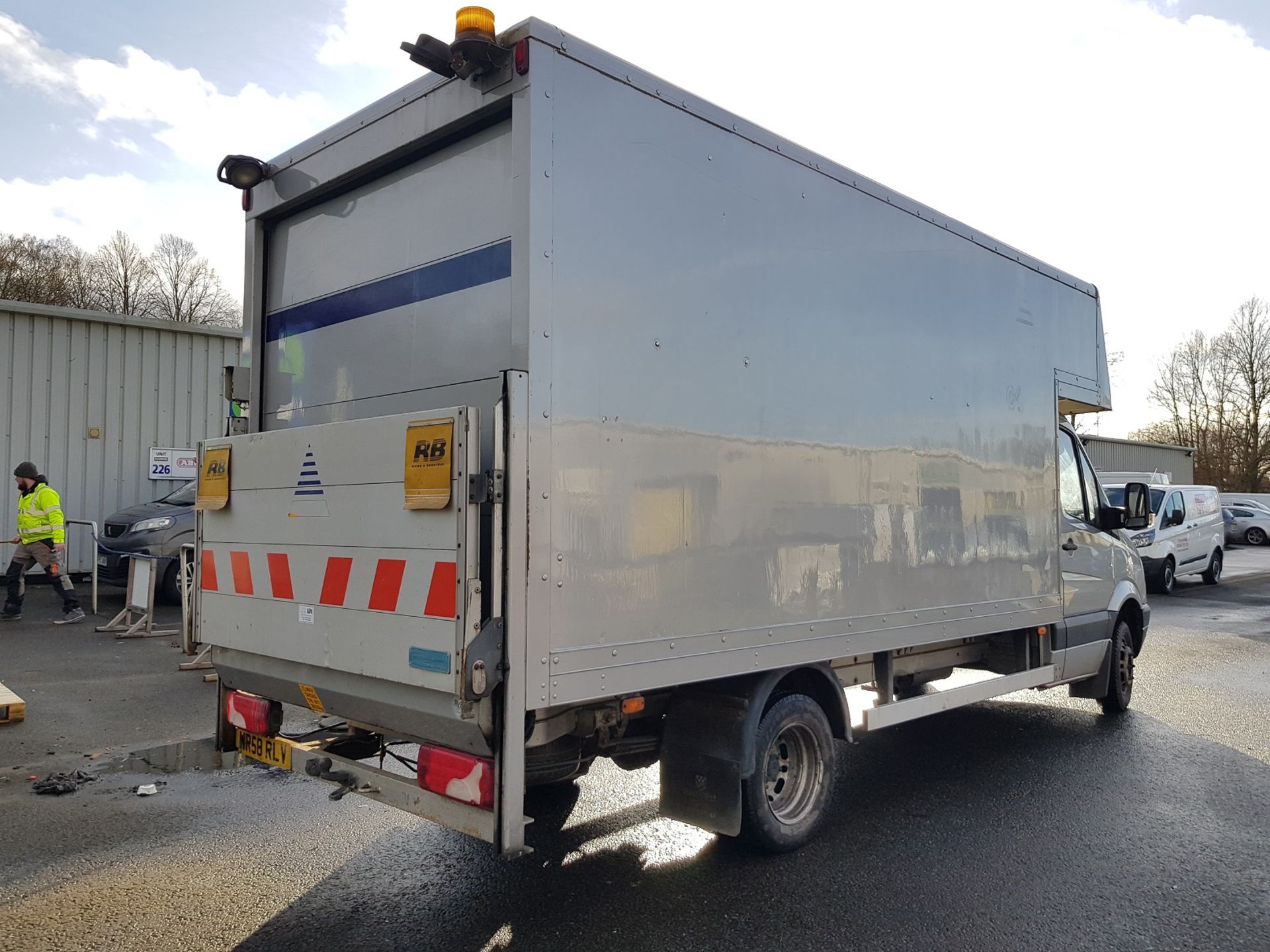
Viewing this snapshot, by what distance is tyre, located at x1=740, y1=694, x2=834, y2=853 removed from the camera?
398 cm

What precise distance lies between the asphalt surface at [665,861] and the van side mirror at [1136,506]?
153 centimetres

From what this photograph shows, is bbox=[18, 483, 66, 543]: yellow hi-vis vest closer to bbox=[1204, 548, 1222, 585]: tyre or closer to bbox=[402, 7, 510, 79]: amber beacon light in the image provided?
bbox=[402, 7, 510, 79]: amber beacon light

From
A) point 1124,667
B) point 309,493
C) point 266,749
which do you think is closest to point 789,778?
point 266,749

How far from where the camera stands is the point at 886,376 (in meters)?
4.61

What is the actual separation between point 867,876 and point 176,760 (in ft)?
13.8

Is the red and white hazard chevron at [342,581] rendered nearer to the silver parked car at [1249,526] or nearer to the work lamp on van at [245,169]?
the work lamp on van at [245,169]

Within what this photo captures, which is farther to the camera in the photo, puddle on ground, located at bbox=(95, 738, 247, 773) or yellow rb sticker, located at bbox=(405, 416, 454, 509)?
puddle on ground, located at bbox=(95, 738, 247, 773)

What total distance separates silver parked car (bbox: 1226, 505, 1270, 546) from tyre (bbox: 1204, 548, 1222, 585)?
15363 mm

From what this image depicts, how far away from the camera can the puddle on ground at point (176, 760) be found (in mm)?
5520

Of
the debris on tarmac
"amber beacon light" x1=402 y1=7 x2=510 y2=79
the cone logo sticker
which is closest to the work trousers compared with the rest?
the debris on tarmac

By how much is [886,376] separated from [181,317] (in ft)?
116

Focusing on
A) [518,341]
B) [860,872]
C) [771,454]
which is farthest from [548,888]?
[518,341]

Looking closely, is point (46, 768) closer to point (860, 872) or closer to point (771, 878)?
point (771, 878)

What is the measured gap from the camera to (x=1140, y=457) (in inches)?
1398
